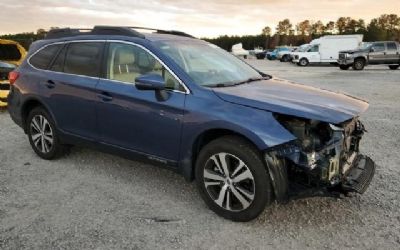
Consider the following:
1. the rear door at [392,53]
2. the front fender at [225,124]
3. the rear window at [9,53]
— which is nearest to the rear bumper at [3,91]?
the rear window at [9,53]

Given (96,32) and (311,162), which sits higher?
(96,32)

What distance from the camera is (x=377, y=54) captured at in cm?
2855

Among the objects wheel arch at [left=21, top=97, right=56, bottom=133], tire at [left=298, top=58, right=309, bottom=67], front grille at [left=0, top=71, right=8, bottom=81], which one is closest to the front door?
wheel arch at [left=21, top=97, right=56, bottom=133]

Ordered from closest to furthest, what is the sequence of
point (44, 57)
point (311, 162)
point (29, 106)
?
point (311, 162) → point (44, 57) → point (29, 106)

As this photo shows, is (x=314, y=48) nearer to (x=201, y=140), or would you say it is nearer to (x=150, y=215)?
(x=201, y=140)

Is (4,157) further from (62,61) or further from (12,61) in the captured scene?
(12,61)

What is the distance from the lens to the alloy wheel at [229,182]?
12.9ft

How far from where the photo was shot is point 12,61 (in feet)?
37.2

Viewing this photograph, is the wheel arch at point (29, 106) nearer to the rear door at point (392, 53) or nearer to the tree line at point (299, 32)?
the rear door at point (392, 53)

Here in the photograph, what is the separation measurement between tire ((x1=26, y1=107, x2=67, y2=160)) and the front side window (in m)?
1.40

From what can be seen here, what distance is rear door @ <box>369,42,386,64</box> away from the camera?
28578mm

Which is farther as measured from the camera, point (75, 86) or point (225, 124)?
point (75, 86)

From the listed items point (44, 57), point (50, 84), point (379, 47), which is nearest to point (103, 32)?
point (50, 84)

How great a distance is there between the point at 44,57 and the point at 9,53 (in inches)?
250
